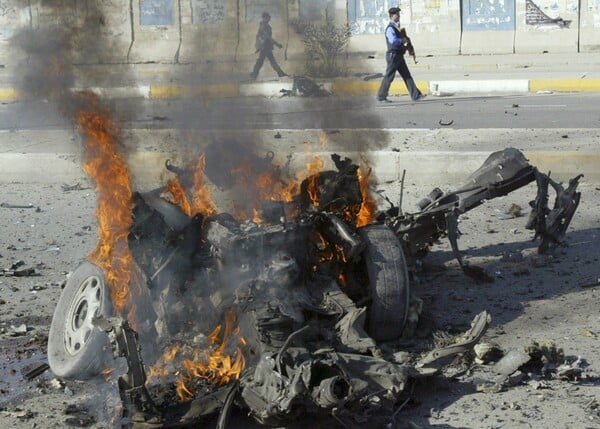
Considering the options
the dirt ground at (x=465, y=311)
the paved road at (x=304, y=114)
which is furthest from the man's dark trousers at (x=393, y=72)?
the dirt ground at (x=465, y=311)

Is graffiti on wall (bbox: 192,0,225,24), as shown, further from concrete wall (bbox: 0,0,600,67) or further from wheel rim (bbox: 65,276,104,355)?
wheel rim (bbox: 65,276,104,355)

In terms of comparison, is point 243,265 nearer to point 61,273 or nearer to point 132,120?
point 132,120

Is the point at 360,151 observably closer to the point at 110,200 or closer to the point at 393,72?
the point at 110,200

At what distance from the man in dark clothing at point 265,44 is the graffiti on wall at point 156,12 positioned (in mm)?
902

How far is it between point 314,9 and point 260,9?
43.5 inches

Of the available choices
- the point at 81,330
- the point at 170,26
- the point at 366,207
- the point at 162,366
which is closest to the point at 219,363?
the point at 162,366

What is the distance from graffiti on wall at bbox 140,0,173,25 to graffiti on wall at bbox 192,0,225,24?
20.1 inches

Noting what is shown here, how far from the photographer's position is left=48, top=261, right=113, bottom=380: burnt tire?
→ 6.47m

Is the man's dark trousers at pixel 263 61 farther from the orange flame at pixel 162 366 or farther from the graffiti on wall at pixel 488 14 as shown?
the graffiti on wall at pixel 488 14

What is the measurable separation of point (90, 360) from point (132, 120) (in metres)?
2.09

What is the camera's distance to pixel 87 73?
25.0 feet

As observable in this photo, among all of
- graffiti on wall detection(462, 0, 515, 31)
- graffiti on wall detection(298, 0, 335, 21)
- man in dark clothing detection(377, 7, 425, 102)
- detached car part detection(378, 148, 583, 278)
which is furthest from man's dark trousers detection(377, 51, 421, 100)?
detached car part detection(378, 148, 583, 278)

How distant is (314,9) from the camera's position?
9.17 m

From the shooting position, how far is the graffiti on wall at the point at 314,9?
8789mm
